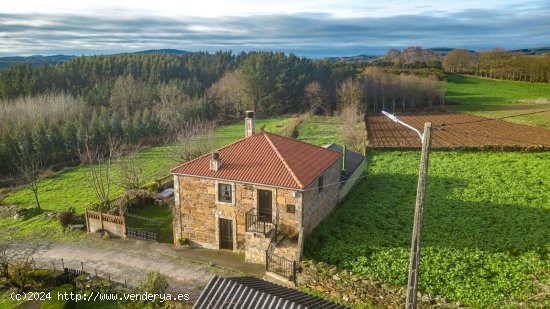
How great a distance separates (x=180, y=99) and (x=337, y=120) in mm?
28497

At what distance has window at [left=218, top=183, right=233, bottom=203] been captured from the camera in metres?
19.4

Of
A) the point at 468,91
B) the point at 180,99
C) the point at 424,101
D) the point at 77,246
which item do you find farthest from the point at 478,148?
the point at 468,91

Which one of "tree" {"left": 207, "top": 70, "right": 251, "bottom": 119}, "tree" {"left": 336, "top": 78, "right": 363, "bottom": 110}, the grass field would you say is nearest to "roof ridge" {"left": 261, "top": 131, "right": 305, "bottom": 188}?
the grass field

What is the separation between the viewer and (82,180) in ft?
120

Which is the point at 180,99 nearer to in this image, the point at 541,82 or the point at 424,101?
the point at 424,101

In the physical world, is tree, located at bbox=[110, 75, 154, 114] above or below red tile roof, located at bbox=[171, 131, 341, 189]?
above

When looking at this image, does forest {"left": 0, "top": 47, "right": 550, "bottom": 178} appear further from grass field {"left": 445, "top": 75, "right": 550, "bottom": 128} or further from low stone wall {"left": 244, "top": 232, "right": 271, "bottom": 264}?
low stone wall {"left": 244, "top": 232, "right": 271, "bottom": 264}

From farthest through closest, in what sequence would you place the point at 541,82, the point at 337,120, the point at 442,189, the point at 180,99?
1. the point at 541,82
2. the point at 180,99
3. the point at 337,120
4. the point at 442,189

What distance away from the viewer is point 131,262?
→ 19.0 metres

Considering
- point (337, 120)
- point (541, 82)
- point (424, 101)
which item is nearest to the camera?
point (337, 120)

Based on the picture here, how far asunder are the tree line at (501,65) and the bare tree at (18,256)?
96.5 m

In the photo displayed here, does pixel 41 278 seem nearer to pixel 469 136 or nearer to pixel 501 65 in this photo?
pixel 469 136

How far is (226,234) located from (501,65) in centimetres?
10157

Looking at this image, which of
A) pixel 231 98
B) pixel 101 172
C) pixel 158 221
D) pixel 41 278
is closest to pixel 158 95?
pixel 231 98
